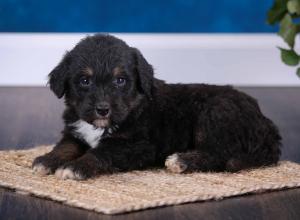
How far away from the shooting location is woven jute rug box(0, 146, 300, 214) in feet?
10.9

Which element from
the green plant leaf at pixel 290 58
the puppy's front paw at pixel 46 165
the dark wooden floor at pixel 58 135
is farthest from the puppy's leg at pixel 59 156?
the green plant leaf at pixel 290 58

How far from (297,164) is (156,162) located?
30.6 inches

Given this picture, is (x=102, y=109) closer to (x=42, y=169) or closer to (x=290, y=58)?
(x=42, y=169)

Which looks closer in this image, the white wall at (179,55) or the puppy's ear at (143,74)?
the puppy's ear at (143,74)

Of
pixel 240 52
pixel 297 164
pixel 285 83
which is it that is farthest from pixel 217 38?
pixel 297 164

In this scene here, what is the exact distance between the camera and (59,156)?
3.88 metres

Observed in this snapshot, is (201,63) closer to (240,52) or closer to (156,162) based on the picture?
(240,52)

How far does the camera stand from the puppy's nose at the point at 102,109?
3713mm
